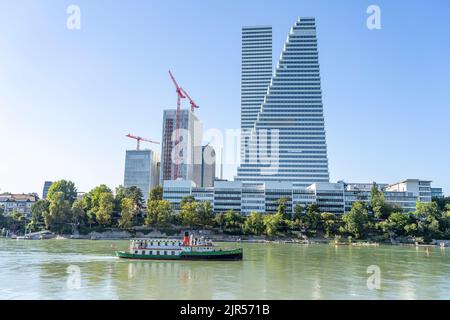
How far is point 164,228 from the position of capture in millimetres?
122375

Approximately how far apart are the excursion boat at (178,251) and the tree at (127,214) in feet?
223

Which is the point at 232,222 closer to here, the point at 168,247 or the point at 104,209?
the point at 104,209

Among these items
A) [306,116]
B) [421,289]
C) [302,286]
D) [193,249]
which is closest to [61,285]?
[302,286]

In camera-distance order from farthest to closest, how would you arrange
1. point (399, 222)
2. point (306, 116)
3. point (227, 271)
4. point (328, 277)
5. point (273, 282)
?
point (306, 116), point (399, 222), point (227, 271), point (328, 277), point (273, 282)

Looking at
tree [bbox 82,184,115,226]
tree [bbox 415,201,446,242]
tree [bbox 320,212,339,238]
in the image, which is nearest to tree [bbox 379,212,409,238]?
tree [bbox 415,201,446,242]

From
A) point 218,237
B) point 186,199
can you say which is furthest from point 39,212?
point 218,237

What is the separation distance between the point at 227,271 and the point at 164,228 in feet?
277

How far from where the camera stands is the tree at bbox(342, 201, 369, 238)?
110250 millimetres

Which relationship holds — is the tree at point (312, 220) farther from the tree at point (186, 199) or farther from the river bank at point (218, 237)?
the tree at point (186, 199)

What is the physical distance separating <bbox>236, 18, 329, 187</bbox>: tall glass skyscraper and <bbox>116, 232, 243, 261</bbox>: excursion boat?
407 feet

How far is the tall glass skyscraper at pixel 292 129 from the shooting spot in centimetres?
17688

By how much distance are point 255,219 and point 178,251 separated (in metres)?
67.4

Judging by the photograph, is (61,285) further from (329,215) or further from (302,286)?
(329,215)

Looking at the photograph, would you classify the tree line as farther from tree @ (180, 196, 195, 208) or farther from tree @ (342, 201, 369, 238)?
tree @ (180, 196, 195, 208)
